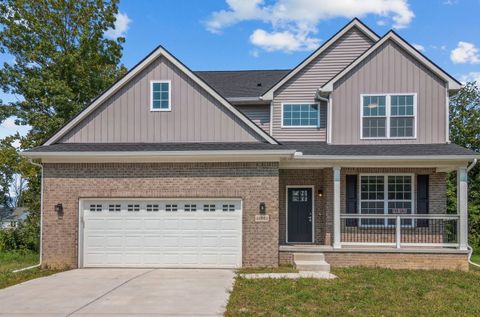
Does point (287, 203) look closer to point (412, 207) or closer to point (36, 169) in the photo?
point (412, 207)

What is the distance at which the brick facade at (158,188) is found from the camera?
12164mm

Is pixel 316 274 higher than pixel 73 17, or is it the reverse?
pixel 73 17

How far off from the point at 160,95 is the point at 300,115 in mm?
4979

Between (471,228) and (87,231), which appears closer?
(87,231)

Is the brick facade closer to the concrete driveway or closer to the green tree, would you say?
the concrete driveway

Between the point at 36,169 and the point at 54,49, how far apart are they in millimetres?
6214

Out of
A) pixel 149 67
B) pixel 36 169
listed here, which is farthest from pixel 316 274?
pixel 36 169

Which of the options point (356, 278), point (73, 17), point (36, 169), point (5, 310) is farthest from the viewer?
point (73, 17)

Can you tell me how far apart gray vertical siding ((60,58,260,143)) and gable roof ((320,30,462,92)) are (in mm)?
3675

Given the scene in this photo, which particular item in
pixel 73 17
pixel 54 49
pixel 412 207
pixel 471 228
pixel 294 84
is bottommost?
pixel 471 228

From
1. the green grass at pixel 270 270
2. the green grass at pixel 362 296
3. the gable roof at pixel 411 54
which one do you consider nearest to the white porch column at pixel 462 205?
the green grass at pixel 362 296

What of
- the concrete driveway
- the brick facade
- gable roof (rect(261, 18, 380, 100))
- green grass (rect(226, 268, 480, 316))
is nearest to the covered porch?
the brick facade

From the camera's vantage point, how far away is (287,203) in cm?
1459

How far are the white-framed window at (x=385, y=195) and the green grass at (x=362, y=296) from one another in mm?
2872
